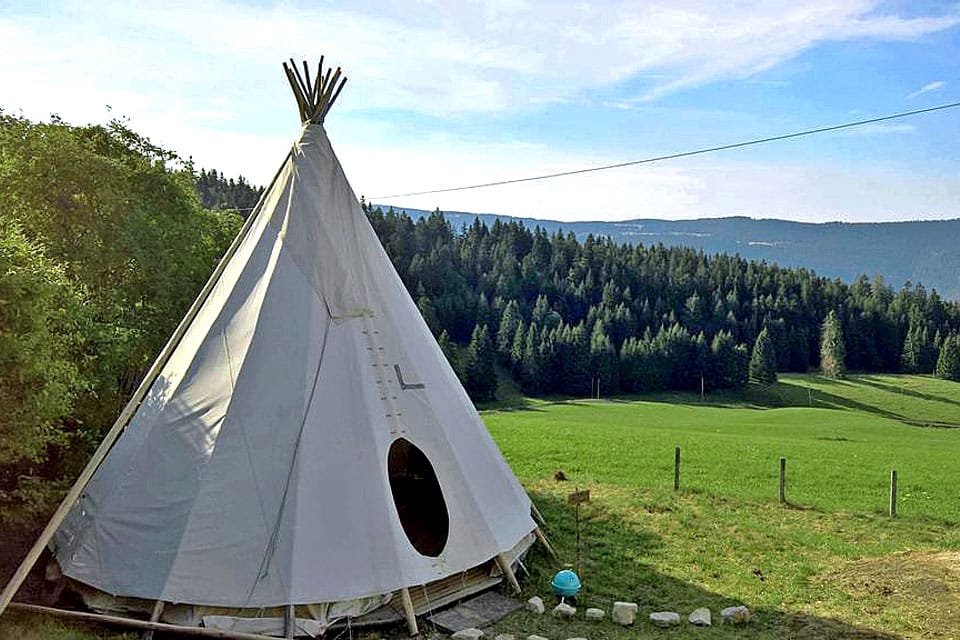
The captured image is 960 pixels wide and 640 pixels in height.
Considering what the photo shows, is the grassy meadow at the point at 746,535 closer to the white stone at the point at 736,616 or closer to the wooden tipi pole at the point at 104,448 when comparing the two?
the white stone at the point at 736,616

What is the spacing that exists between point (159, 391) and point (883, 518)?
12.8 metres

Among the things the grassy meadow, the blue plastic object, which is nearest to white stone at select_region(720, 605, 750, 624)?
the grassy meadow

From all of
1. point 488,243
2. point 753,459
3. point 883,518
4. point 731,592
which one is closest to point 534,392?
point 488,243

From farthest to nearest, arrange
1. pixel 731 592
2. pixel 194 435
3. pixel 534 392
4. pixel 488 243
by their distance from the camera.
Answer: pixel 488 243 → pixel 534 392 → pixel 731 592 → pixel 194 435

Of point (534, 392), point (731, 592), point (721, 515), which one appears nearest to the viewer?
point (731, 592)

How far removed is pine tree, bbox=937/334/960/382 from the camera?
8450 centimetres

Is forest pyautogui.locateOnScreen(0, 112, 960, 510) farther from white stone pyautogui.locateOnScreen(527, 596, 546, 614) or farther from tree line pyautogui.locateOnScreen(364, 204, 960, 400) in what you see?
white stone pyautogui.locateOnScreen(527, 596, 546, 614)

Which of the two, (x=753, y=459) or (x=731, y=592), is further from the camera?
(x=753, y=459)

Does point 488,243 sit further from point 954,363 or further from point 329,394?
point 329,394

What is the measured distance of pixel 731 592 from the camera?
1040 centimetres

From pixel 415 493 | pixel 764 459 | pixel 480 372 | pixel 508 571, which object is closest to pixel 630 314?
pixel 480 372

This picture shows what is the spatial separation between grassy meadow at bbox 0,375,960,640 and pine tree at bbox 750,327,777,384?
51.1m

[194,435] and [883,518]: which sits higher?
[194,435]

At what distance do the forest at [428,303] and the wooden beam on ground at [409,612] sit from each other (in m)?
4.38
